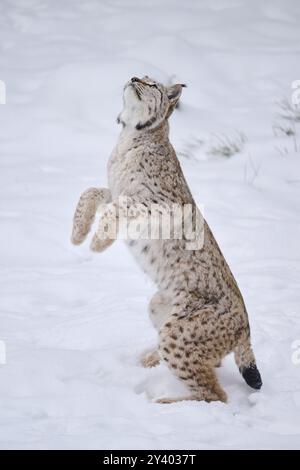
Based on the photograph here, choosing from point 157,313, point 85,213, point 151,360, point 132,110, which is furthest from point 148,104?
point 151,360

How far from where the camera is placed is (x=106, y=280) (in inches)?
228

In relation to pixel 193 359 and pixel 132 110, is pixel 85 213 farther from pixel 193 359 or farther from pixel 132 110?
pixel 193 359

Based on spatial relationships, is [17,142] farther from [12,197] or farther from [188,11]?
[188,11]

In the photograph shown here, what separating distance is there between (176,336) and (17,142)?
4.25m

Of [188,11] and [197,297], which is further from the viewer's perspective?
[188,11]

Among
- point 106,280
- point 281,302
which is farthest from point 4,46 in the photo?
→ point 281,302

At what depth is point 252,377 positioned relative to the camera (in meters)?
4.23

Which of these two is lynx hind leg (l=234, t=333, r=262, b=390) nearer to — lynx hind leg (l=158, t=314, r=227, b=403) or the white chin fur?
lynx hind leg (l=158, t=314, r=227, b=403)

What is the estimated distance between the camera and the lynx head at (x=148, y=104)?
15.6 feet

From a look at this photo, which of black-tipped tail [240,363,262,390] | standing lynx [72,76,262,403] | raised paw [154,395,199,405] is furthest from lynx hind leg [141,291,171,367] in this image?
black-tipped tail [240,363,262,390]

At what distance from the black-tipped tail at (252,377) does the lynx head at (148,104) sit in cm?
155

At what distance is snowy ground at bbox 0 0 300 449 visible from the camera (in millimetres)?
3771

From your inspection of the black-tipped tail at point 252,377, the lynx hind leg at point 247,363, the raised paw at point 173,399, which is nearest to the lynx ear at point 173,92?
the lynx hind leg at point 247,363

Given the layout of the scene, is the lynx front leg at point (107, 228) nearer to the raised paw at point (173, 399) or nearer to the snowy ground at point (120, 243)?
the snowy ground at point (120, 243)
